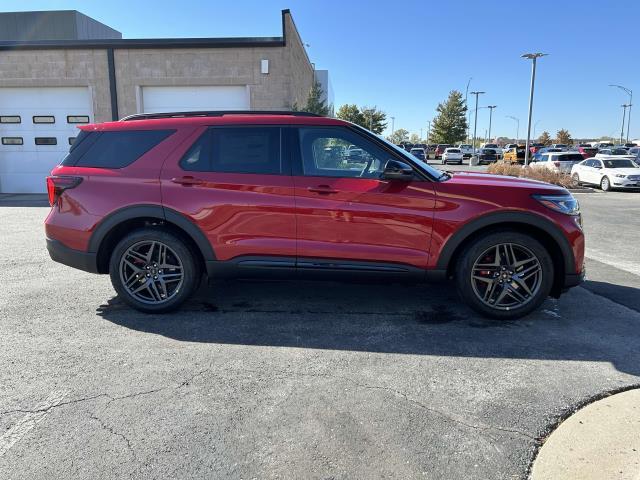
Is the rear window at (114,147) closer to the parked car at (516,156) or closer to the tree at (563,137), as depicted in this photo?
the parked car at (516,156)

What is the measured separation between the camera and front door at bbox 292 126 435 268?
13.7 ft

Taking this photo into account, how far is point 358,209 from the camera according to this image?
4.18 m

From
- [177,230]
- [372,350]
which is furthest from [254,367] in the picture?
[177,230]

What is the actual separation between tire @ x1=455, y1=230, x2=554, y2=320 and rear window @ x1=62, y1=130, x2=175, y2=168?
306cm

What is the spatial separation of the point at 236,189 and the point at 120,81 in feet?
40.9

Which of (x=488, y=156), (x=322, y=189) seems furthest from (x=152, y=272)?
(x=488, y=156)

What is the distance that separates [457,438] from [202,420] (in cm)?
148

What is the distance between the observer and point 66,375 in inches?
132

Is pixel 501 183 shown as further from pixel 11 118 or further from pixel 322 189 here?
pixel 11 118

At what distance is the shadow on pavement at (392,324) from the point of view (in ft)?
12.5

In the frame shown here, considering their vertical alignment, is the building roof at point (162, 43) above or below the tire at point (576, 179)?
above

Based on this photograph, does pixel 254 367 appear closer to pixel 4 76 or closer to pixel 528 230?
pixel 528 230

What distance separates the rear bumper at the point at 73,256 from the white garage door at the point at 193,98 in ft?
35.1

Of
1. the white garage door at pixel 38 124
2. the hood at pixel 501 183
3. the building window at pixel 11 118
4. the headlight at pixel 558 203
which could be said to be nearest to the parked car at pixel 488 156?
the white garage door at pixel 38 124
